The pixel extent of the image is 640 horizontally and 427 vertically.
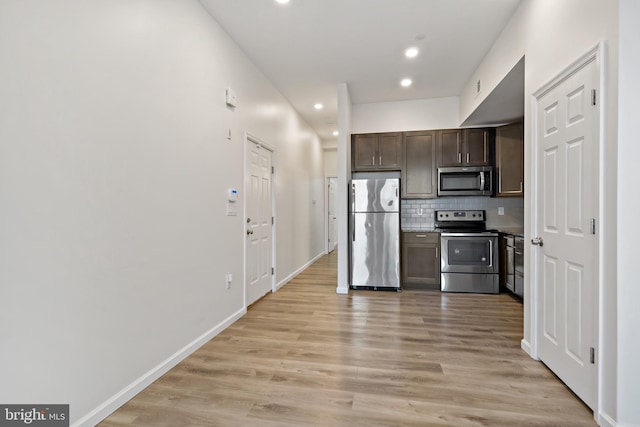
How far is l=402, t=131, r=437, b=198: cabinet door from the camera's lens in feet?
16.1

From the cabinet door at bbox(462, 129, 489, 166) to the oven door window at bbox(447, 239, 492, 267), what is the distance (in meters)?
1.22

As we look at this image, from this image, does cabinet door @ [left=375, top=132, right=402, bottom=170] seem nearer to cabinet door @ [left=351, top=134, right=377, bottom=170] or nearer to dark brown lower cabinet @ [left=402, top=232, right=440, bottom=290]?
cabinet door @ [left=351, top=134, right=377, bottom=170]

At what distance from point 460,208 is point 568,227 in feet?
10.2

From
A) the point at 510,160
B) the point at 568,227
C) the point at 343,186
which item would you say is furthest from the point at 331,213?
the point at 568,227

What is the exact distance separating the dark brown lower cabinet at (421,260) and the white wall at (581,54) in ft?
6.60

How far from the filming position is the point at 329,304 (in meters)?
3.95

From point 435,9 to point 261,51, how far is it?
72.6 inches

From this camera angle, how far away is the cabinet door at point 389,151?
501 cm

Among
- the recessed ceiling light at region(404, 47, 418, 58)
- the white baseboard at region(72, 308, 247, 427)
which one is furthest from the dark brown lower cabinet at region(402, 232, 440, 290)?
the white baseboard at region(72, 308, 247, 427)

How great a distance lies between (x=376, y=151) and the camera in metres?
5.09

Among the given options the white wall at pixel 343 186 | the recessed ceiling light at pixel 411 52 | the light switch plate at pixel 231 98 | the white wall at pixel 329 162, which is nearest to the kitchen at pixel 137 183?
the light switch plate at pixel 231 98

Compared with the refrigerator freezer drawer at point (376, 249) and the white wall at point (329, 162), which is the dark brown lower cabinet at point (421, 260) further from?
the white wall at point (329, 162)

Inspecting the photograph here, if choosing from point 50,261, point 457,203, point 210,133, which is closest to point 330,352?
point 50,261

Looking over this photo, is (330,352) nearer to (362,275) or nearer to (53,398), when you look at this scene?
(53,398)
